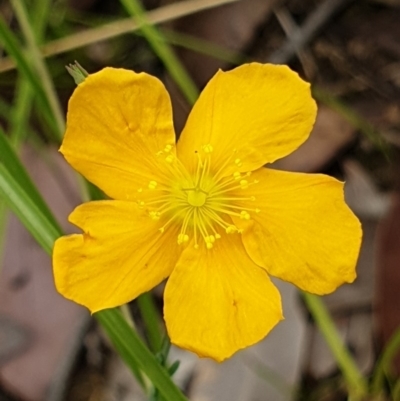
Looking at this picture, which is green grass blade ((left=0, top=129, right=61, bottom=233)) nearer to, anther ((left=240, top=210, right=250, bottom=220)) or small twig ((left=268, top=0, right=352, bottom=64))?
anther ((left=240, top=210, right=250, bottom=220))

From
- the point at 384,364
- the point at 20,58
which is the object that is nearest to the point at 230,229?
the point at 20,58

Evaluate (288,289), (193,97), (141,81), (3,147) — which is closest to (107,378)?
(288,289)

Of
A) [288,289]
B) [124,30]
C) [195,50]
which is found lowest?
[288,289]

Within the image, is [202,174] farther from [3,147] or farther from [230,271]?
[3,147]

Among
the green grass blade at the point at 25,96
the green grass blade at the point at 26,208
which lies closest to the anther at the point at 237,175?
the green grass blade at the point at 26,208

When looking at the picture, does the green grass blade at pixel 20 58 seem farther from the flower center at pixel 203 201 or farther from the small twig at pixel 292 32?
the small twig at pixel 292 32

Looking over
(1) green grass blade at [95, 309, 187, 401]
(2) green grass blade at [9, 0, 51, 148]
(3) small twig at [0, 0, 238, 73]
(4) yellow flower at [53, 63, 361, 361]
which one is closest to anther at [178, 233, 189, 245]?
(4) yellow flower at [53, 63, 361, 361]

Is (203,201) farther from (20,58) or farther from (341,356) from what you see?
(341,356)
